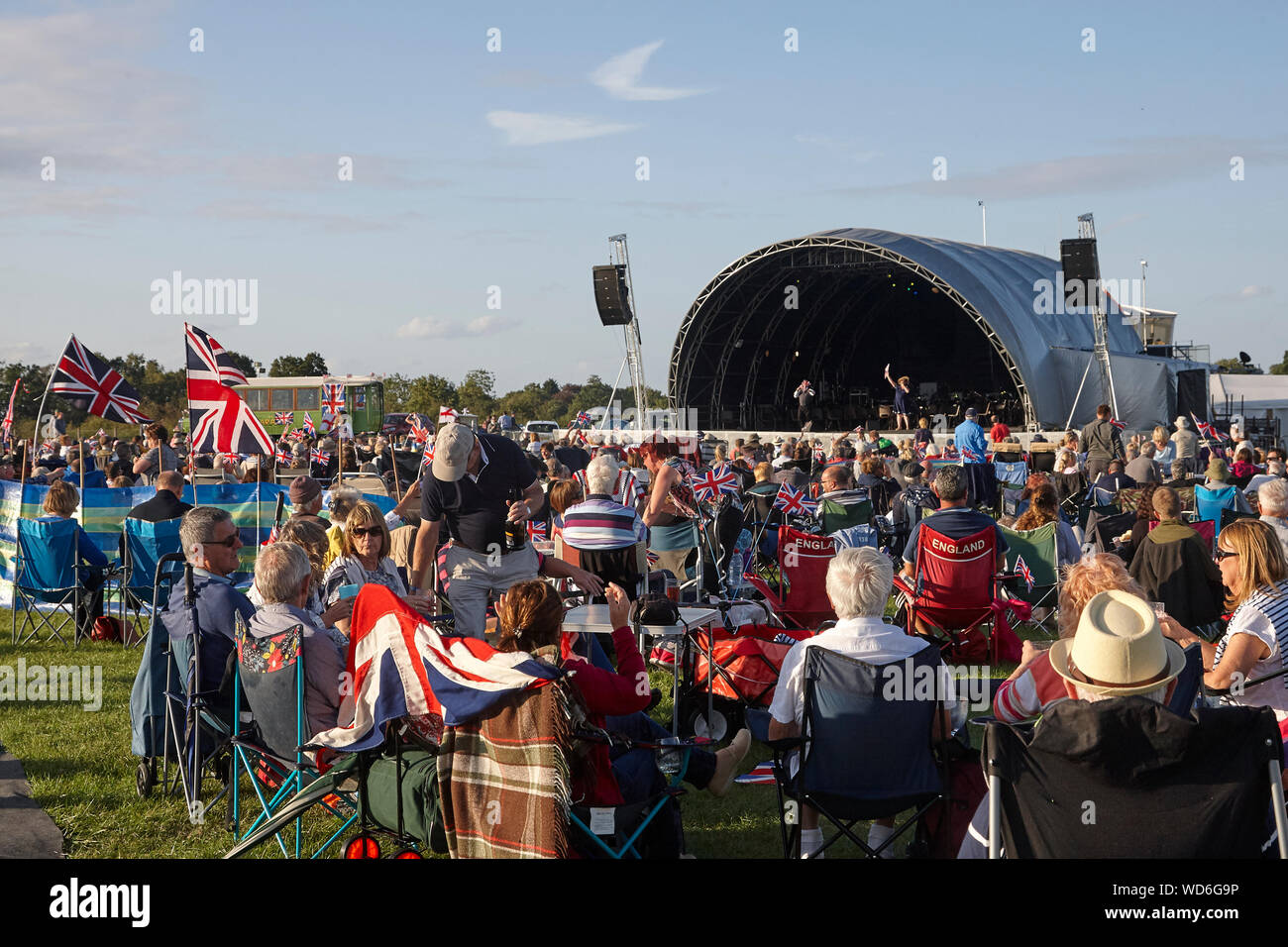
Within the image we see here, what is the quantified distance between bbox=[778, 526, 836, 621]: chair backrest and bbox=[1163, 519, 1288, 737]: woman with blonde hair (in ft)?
10.5

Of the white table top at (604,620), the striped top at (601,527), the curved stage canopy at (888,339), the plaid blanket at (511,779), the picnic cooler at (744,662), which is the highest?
the curved stage canopy at (888,339)

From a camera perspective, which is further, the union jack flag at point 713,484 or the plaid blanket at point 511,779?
the union jack flag at point 713,484

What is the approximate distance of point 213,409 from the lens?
32.1ft

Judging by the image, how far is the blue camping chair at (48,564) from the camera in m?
8.44

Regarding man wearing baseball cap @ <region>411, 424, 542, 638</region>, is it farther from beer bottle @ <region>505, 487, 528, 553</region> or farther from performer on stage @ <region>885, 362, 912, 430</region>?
performer on stage @ <region>885, 362, 912, 430</region>

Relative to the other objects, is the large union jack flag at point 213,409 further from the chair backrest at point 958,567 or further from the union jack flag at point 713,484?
the chair backrest at point 958,567

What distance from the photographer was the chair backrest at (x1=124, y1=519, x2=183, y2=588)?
8.16 m

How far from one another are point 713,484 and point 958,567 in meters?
3.17

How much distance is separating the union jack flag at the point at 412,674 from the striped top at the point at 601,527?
8.63ft

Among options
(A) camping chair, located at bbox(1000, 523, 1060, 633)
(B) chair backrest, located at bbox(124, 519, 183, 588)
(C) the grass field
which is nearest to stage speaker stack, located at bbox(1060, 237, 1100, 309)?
(A) camping chair, located at bbox(1000, 523, 1060, 633)

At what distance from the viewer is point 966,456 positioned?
1398cm

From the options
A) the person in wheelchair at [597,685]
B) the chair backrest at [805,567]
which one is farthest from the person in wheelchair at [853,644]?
the chair backrest at [805,567]
